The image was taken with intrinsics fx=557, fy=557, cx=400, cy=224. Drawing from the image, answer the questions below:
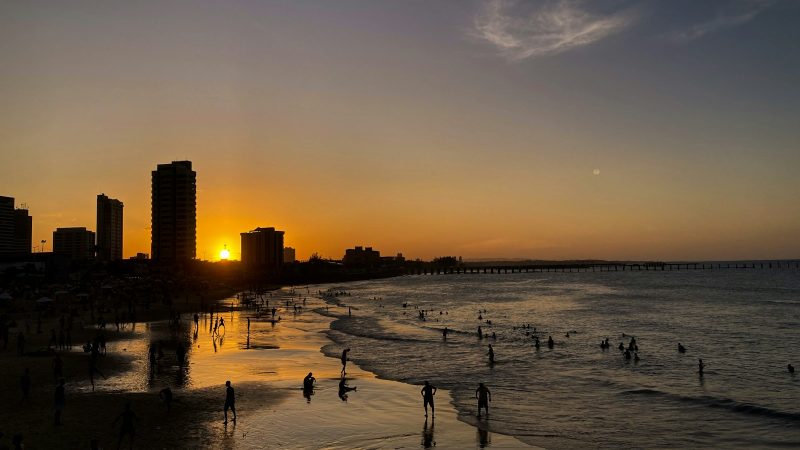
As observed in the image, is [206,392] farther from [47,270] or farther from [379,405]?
[47,270]

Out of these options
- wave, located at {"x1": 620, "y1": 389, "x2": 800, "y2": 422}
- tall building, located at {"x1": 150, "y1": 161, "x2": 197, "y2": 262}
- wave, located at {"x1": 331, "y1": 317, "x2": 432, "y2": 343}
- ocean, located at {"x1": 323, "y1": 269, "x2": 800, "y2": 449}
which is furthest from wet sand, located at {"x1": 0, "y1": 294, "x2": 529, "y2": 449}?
tall building, located at {"x1": 150, "y1": 161, "x2": 197, "y2": 262}

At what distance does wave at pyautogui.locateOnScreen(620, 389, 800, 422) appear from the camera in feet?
86.1

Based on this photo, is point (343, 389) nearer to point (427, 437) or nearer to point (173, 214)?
point (427, 437)

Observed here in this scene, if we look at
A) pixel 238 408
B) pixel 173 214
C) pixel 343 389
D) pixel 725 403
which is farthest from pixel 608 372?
pixel 173 214

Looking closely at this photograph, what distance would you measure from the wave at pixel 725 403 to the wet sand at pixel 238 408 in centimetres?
1166

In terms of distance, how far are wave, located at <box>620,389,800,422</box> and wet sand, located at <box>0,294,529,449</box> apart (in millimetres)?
11655

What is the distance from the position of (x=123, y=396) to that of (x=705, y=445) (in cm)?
2489

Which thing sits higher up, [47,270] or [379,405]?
[47,270]

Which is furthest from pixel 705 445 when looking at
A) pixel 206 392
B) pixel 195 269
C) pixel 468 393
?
pixel 195 269

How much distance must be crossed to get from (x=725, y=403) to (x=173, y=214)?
19439 cm

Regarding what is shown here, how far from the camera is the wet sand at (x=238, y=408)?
2009 cm

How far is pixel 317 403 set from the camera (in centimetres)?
2600

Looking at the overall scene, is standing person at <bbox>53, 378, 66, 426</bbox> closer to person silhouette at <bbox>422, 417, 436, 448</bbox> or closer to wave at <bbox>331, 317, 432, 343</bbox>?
person silhouette at <bbox>422, 417, 436, 448</bbox>

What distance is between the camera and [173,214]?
196750mm
